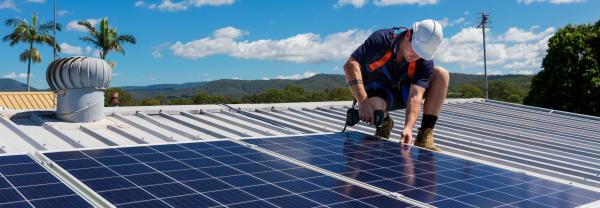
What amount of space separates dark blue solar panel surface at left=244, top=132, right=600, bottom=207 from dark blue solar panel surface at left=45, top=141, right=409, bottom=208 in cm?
51

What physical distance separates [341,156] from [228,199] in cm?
266

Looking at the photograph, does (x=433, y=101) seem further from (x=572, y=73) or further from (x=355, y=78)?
(x=572, y=73)

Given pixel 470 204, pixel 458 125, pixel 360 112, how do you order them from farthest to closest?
pixel 458 125 → pixel 360 112 → pixel 470 204

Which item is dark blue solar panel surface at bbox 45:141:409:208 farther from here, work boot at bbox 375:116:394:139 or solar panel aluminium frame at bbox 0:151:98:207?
work boot at bbox 375:116:394:139

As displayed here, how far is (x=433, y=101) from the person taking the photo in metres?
9.16

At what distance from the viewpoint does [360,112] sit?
8.49m

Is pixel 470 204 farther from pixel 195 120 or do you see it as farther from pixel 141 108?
pixel 141 108

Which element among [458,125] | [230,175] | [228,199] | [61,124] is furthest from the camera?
[458,125]

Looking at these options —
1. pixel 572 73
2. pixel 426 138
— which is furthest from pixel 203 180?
pixel 572 73

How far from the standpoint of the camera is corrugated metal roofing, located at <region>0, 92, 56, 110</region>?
94.4ft

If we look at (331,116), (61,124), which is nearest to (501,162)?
(331,116)

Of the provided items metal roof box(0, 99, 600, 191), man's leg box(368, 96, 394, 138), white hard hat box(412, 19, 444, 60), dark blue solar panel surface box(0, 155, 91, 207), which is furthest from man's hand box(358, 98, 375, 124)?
dark blue solar panel surface box(0, 155, 91, 207)

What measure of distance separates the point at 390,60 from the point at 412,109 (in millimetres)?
862

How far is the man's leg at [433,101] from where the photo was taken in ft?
29.5
